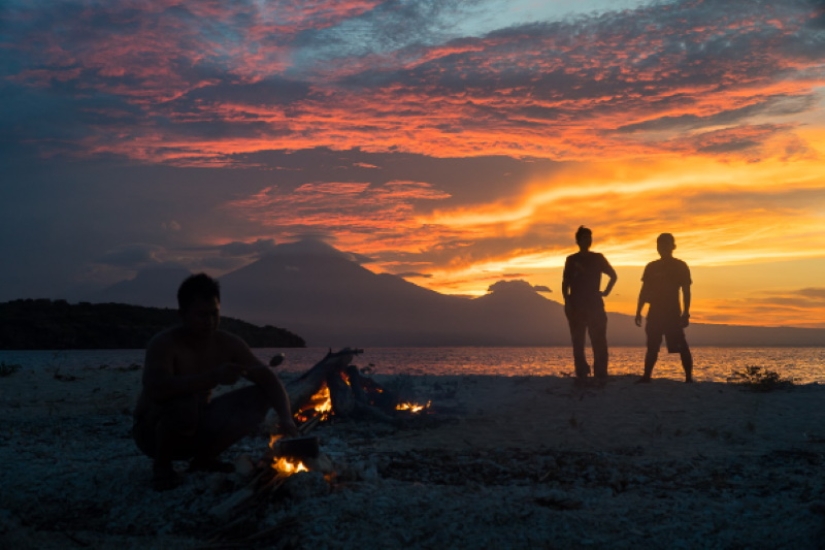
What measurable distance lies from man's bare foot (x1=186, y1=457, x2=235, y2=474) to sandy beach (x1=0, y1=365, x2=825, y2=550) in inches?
7.5

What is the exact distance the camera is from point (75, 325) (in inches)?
1955

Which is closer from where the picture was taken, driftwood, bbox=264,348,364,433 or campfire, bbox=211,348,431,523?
driftwood, bbox=264,348,364,433

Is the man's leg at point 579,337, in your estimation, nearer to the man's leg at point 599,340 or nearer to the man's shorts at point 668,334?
the man's leg at point 599,340

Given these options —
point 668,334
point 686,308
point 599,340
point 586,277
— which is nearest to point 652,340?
point 668,334

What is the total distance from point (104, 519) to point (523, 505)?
2.91 meters

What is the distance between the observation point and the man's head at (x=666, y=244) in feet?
38.0

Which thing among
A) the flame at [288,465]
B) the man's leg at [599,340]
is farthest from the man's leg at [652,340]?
the flame at [288,465]

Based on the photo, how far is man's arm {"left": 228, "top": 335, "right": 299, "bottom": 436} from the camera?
17.1 ft

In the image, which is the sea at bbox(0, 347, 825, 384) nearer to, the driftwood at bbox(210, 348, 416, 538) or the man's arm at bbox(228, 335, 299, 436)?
the driftwood at bbox(210, 348, 416, 538)

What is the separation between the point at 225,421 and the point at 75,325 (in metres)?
50.2

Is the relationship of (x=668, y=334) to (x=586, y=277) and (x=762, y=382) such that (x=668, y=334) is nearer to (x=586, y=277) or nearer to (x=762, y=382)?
(x=762, y=382)

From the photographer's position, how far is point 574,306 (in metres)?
11.4

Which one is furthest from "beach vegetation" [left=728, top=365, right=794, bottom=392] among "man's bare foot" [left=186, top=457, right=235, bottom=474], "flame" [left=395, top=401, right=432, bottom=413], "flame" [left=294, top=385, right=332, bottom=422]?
"man's bare foot" [left=186, top=457, right=235, bottom=474]

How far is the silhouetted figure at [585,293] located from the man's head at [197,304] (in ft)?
25.0
